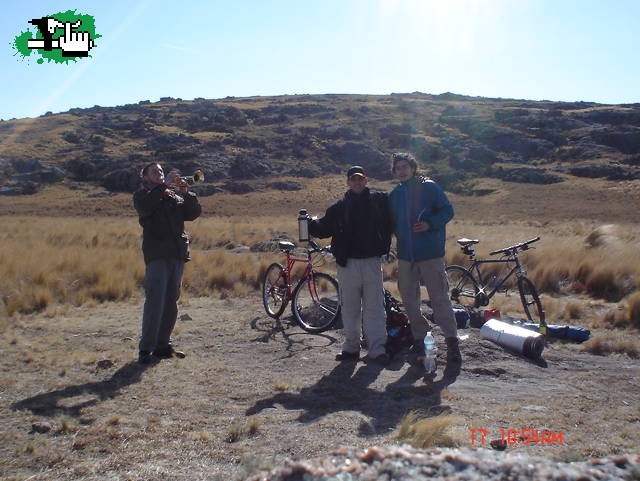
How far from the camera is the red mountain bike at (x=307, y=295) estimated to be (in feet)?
24.3

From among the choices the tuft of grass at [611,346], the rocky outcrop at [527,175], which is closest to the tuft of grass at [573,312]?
the tuft of grass at [611,346]

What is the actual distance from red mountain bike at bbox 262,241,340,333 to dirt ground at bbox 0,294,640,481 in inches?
13.4

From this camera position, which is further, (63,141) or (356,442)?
(63,141)

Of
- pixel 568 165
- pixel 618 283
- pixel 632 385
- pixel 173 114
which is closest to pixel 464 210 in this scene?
pixel 568 165

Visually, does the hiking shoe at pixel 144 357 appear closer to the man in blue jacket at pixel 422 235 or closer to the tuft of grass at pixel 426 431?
the man in blue jacket at pixel 422 235

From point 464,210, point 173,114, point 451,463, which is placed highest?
point 173,114

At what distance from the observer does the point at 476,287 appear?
28.3 feet

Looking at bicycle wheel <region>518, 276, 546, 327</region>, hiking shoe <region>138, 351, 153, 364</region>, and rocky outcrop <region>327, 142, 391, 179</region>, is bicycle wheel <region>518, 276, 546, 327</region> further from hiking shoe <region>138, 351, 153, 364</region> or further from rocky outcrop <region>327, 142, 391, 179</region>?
rocky outcrop <region>327, 142, 391, 179</region>

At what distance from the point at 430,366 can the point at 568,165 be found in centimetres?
6213

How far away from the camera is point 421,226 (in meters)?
5.50

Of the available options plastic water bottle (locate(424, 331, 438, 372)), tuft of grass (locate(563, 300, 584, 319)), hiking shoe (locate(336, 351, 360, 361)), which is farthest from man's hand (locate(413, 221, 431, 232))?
tuft of grass (locate(563, 300, 584, 319))

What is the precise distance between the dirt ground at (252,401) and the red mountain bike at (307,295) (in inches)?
13.4

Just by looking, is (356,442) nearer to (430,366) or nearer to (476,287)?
(430,366)
